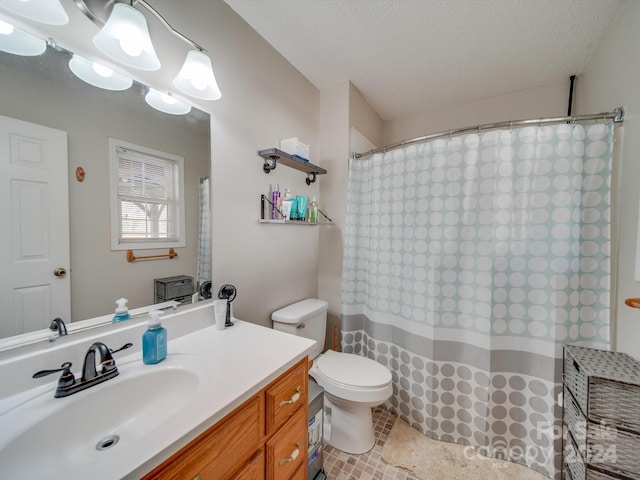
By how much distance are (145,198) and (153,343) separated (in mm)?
547

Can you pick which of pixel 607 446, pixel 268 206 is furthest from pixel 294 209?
pixel 607 446

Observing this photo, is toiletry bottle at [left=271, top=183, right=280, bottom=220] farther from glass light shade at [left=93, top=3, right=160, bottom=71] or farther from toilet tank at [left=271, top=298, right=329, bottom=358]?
glass light shade at [left=93, top=3, right=160, bottom=71]

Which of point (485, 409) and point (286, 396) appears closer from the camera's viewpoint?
point (286, 396)

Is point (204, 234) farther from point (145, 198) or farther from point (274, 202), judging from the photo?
point (274, 202)

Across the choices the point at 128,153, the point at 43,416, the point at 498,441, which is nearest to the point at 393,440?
the point at 498,441

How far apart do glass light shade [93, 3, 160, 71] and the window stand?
28 cm

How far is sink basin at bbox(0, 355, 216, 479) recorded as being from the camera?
0.53m

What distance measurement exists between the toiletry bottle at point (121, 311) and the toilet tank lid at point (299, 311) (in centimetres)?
77

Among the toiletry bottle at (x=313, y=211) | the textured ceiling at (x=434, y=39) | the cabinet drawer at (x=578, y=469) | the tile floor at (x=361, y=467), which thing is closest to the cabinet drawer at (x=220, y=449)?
the tile floor at (x=361, y=467)

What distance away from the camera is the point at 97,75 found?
0.84 metres

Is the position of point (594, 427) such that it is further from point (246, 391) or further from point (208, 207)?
point (208, 207)

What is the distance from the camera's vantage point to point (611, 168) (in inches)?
47.6

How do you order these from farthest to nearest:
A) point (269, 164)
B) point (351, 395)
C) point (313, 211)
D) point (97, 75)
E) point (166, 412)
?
point (313, 211) → point (269, 164) → point (351, 395) → point (97, 75) → point (166, 412)

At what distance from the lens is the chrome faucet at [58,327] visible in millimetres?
754
